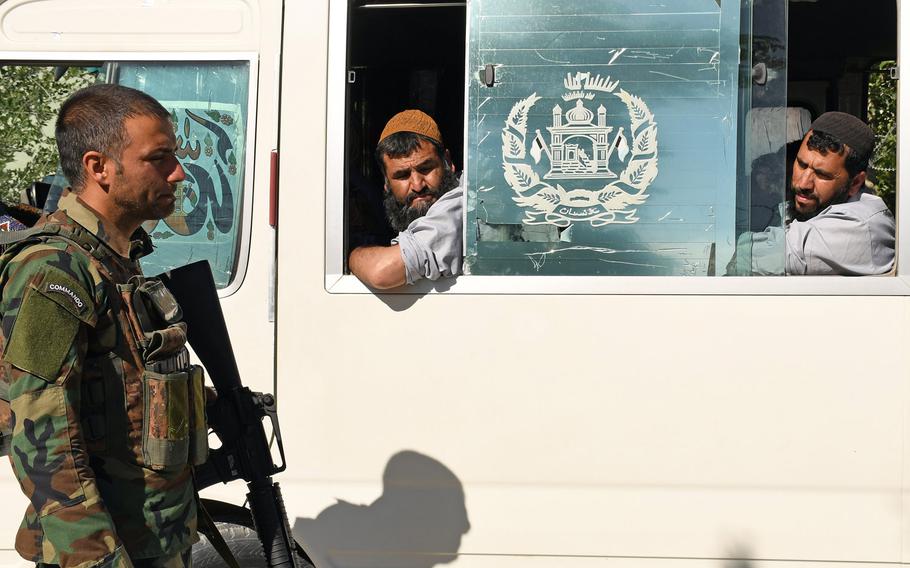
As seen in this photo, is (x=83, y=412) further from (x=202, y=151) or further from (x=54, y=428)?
(x=202, y=151)

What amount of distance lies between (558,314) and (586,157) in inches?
17.1

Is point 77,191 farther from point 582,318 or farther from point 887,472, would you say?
point 887,472

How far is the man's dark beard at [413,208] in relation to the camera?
299cm

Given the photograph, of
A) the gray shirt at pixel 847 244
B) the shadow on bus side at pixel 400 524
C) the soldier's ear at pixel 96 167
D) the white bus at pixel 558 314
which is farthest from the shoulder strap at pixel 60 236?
the gray shirt at pixel 847 244

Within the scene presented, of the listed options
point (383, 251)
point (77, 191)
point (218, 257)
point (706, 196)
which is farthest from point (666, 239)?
point (77, 191)

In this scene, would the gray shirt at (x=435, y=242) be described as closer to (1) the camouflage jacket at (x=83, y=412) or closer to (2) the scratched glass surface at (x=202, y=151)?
(2) the scratched glass surface at (x=202, y=151)

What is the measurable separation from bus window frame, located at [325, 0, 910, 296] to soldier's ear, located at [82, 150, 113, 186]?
947mm

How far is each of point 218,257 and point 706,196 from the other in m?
1.36

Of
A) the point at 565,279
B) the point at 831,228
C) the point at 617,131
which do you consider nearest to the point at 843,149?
the point at 831,228

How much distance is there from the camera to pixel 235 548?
2.59 meters

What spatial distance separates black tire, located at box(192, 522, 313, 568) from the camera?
258 centimetres

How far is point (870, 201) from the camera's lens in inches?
110

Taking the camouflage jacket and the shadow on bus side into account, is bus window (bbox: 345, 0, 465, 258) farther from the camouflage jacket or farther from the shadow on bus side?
the camouflage jacket

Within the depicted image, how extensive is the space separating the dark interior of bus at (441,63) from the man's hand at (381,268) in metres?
0.08
